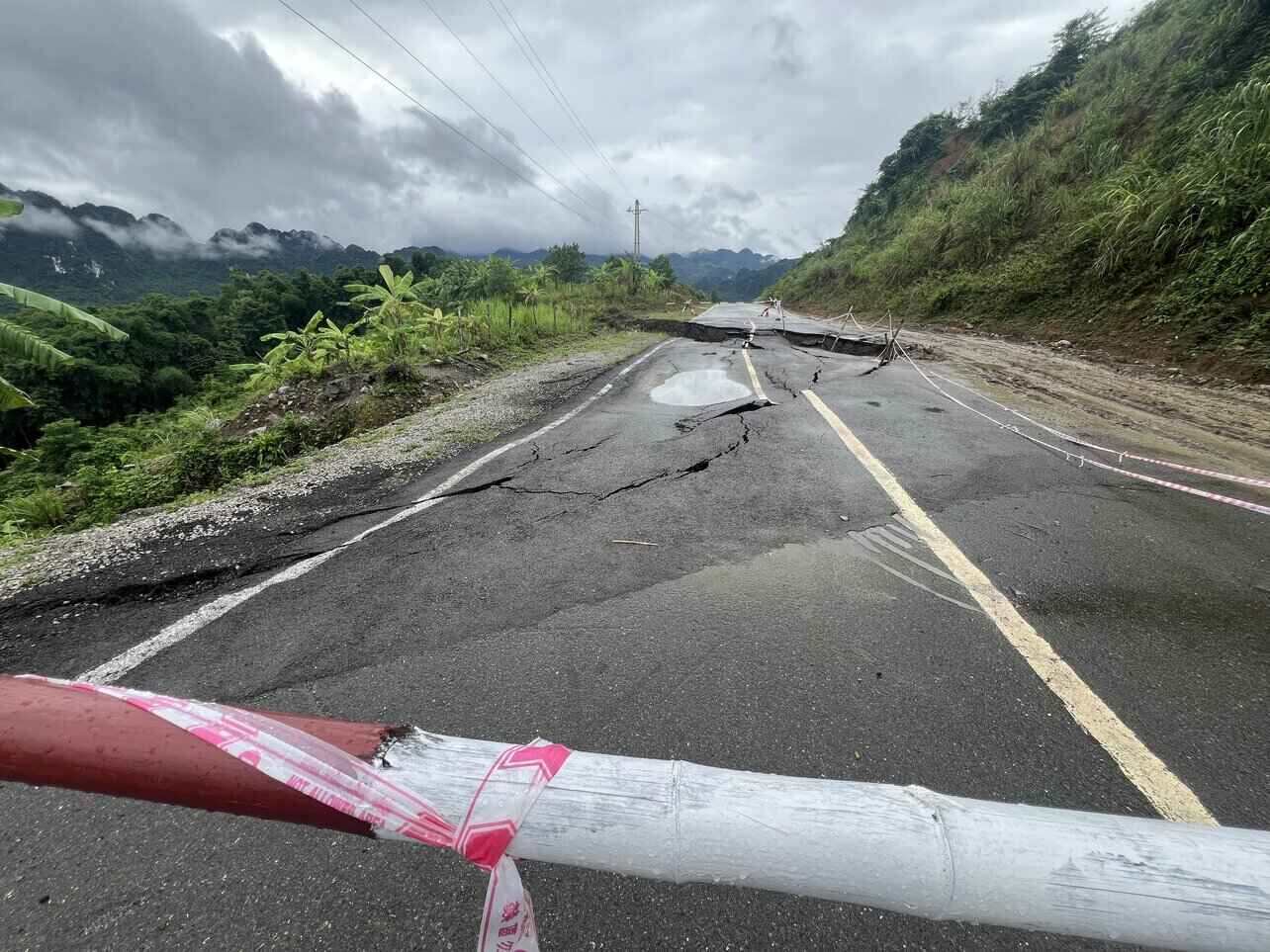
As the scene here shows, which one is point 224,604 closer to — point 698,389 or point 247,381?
point 698,389

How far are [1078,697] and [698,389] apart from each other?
263 inches

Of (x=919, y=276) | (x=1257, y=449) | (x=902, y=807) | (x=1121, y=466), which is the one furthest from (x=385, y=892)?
(x=919, y=276)

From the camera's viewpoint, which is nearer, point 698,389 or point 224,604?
point 224,604

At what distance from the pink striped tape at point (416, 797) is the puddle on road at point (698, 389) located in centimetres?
661

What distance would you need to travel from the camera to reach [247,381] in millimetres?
16953

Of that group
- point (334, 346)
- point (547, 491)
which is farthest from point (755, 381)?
point (334, 346)

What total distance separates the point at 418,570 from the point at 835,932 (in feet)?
8.14

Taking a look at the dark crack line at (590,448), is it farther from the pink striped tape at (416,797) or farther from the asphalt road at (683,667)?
the pink striped tape at (416,797)

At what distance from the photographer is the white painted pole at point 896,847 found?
27.7 inches

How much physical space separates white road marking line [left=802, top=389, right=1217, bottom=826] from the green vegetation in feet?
18.5

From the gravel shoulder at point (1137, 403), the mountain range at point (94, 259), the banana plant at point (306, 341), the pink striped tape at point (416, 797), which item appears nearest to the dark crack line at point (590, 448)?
the pink striped tape at point (416, 797)

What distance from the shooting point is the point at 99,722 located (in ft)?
2.81

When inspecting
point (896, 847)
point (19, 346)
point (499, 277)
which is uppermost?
point (499, 277)

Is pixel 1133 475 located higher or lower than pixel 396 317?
lower
